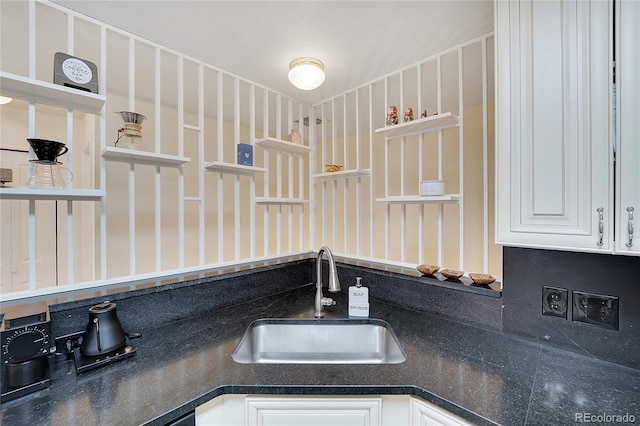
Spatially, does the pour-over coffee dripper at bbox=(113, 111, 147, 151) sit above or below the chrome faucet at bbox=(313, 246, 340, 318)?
above

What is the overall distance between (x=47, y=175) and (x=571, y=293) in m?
2.18

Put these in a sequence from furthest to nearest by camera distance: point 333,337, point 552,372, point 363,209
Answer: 1. point 363,209
2. point 333,337
3. point 552,372

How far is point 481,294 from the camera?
49.1 inches

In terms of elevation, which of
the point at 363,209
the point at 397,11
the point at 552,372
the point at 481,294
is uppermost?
the point at 397,11

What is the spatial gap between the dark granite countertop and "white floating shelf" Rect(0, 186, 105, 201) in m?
0.65

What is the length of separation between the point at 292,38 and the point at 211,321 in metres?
1.62

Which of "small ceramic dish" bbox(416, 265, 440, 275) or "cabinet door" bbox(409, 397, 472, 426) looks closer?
"cabinet door" bbox(409, 397, 472, 426)

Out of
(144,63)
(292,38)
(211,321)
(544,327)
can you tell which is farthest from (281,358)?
(144,63)

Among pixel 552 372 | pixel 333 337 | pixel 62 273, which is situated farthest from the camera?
pixel 62 273

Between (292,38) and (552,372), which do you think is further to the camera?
(292,38)

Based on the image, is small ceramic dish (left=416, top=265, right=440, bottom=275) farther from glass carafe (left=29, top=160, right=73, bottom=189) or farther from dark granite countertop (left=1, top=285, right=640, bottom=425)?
glass carafe (left=29, top=160, right=73, bottom=189)

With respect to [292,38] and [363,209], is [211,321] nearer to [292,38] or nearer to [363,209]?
[292,38]

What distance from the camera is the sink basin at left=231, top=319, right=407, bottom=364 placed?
130 cm

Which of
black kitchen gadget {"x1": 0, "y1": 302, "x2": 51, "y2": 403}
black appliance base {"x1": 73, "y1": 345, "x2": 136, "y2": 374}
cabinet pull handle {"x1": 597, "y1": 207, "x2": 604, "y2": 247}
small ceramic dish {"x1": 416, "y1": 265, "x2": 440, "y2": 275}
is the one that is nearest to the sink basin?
small ceramic dish {"x1": 416, "y1": 265, "x2": 440, "y2": 275}
